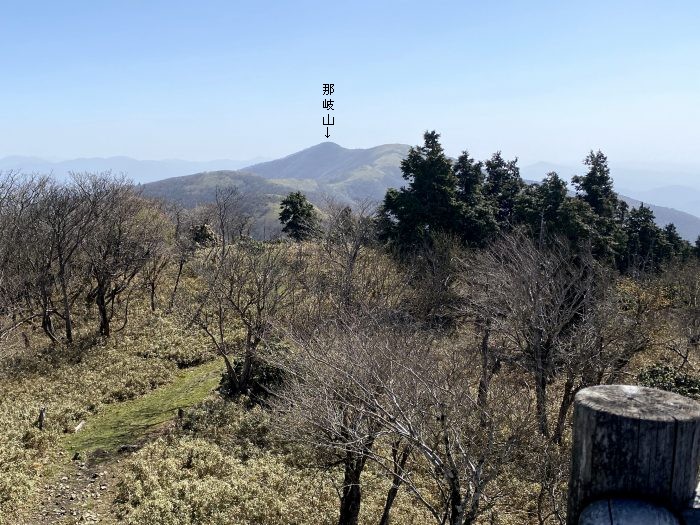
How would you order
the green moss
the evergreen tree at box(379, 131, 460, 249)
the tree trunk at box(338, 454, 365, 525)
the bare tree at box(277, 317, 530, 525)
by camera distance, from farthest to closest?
1. the evergreen tree at box(379, 131, 460, 249)
2. the green moss
3. the tree trunk at box(338, 454, 365, 525)
4. the bare tree at box(277, 317, 530, 525)

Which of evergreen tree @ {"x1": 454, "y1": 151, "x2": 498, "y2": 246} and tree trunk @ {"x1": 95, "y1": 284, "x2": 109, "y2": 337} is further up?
evergreen tree @ {"x1": 454, "y1": 151, "x2": 498, "y2": 246}

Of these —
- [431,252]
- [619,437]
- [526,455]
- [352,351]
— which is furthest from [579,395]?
[431,252]

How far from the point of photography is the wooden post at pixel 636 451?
4.24ft

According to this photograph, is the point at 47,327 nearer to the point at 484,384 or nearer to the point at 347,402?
the point at 347,402

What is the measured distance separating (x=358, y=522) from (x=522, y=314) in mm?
7850

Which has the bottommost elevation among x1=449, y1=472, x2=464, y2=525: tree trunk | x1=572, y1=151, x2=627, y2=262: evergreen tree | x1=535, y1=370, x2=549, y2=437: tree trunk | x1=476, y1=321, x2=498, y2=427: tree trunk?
x1=535, y1=370, x2=549, y2=437: tree trunk

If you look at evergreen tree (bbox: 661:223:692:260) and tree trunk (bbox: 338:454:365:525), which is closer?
tree trunk (bbox: 338:454:365:525)

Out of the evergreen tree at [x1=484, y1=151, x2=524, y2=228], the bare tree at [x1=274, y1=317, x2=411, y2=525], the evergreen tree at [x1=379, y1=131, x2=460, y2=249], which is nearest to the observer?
the bare tree at [x1=274, y1=317, x2=411, y2=525]

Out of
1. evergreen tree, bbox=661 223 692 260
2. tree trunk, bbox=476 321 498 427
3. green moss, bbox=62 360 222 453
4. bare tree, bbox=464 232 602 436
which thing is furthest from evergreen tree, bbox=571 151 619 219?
green moss, bbox=62 360 222 453

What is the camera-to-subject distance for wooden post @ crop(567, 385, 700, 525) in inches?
50.9

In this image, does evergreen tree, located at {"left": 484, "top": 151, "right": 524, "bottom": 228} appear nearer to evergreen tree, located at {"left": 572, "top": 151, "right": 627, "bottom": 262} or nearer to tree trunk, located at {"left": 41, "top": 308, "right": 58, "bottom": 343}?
evergreen tree, located at {"left": 572, "top": 151, "right": 627, "bottom": 262}

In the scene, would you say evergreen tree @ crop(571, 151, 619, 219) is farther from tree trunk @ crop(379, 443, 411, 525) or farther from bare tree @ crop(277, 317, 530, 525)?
tree trunk @ crop(379, 443, 411, 525)

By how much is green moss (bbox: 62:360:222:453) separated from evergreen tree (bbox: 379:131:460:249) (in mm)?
15578

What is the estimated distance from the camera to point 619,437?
1.31 m
